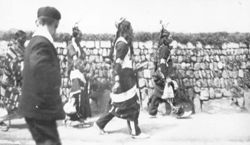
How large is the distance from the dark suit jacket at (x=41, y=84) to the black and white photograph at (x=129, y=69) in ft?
2.10

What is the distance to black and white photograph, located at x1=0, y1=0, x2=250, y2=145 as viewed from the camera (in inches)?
126

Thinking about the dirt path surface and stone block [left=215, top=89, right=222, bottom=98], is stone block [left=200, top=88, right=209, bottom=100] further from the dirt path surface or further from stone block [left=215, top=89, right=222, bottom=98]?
the dirt path surface

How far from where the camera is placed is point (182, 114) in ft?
12.3

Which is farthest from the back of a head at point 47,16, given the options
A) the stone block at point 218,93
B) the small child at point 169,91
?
the stone block at point 218,93

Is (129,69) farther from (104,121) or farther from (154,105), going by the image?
(154,105)

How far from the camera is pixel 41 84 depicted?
228 centimetres

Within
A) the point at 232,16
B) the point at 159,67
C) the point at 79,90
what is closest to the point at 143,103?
the point at 159,67

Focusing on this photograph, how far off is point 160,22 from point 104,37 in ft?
1.76

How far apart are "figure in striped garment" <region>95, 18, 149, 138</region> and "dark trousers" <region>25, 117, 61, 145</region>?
39.7 inches

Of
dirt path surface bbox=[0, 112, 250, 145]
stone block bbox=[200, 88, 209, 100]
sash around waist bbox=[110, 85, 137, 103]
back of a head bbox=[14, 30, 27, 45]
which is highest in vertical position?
back of a head bbox=[14, 30, 27, 45]

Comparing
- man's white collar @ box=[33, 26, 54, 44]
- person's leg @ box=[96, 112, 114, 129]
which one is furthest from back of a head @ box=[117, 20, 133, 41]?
man's white collar @ box=[33, 26, 54, 44]

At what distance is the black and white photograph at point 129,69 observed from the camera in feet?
10.5

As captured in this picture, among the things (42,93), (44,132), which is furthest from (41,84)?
(44,132)

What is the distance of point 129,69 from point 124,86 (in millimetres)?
152
